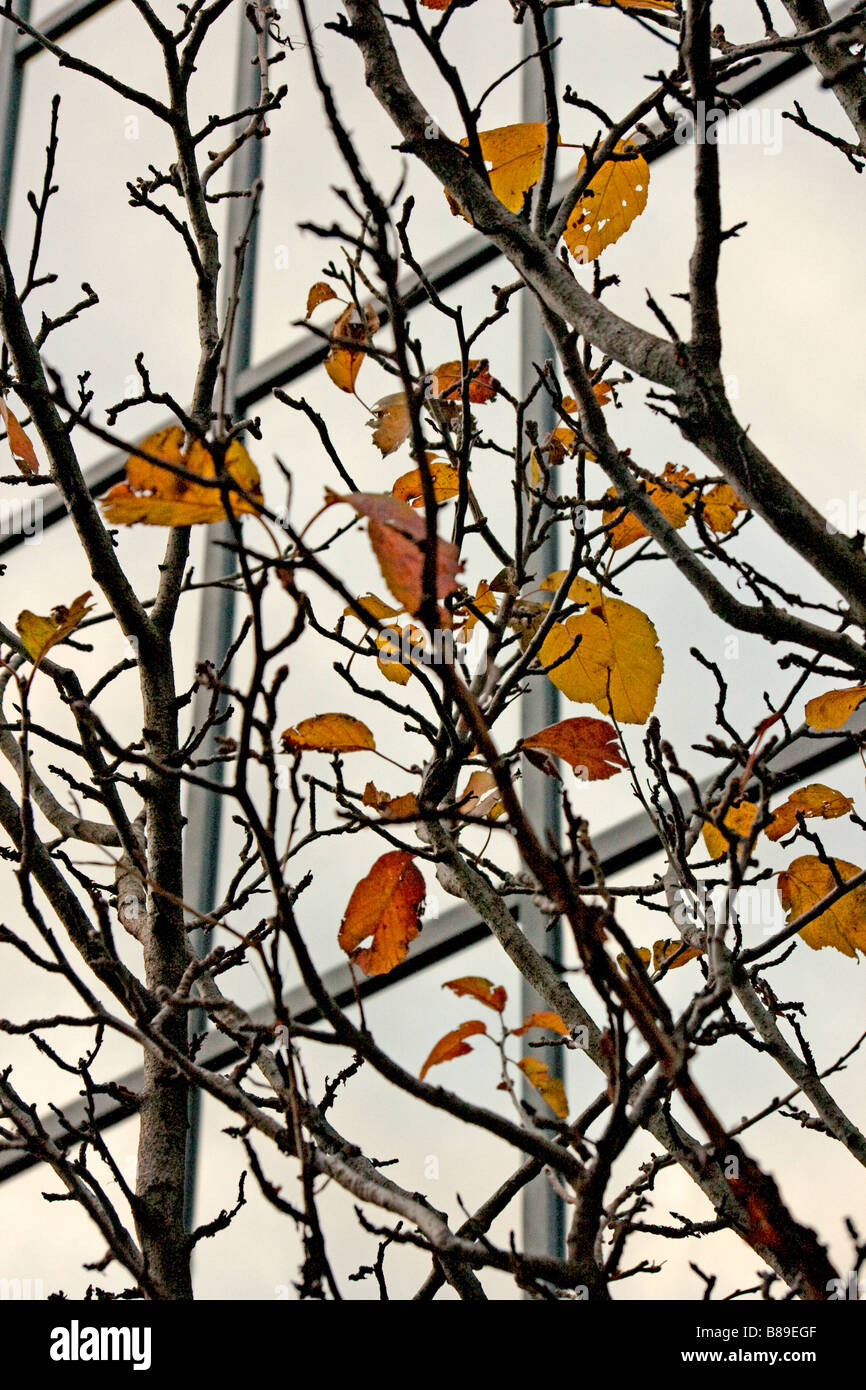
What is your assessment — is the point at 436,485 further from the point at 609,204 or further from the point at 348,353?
the point at 609,204

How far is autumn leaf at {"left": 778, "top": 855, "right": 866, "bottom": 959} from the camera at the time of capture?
3.75 feet

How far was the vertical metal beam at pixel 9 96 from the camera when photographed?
17.5 ft

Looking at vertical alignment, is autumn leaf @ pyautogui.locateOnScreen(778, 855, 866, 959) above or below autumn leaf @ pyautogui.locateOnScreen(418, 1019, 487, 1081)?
above

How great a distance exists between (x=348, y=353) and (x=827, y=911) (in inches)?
25.4

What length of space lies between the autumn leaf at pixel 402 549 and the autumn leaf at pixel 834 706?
1.78ft

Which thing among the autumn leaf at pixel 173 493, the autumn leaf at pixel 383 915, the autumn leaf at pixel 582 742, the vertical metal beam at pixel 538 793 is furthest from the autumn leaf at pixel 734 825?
the vertical metal beam at pixel 538 793

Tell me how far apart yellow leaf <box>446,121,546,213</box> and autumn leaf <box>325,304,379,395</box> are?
0.16m

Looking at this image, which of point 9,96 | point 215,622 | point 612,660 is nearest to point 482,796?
point 612,660

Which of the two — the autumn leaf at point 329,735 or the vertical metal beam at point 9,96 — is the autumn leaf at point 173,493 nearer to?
the autumn leaf at point 329,735

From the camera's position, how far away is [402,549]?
2.02 feet

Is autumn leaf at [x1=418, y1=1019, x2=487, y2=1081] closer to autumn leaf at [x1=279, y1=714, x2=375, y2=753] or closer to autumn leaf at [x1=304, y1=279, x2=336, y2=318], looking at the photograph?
autumn leaf at [x1=279, y1=714, x2=375, y2=753]

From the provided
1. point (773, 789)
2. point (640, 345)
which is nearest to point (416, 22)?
point (640, 345)

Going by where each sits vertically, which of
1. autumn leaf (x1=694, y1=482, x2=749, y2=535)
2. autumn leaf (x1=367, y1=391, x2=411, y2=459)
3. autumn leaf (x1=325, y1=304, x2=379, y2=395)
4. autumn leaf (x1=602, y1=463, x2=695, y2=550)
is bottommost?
autumn leaf (x1=602, y1=463, x2=695, y2=550)

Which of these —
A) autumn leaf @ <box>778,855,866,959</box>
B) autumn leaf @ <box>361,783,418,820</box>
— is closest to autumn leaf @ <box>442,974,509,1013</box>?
autumn leaf @ <box>361,783,418,820</box>
